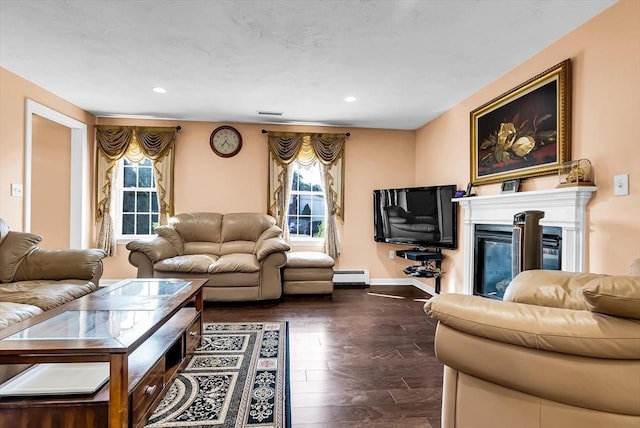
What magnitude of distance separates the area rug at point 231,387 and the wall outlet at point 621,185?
242 centimetres

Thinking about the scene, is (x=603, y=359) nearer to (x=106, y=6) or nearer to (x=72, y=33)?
(x=106, y=6)

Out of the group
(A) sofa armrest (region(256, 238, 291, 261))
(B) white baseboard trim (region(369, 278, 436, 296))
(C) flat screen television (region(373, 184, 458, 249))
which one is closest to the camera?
(A) sofa armrest (region(256, 238, 291, 261))

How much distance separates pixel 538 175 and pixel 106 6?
138 inches

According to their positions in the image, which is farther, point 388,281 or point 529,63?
point 388,281

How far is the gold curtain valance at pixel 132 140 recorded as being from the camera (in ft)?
15.3

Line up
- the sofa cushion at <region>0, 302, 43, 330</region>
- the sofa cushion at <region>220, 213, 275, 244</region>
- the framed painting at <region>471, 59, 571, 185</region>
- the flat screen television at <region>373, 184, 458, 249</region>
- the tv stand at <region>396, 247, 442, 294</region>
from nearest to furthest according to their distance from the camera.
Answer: the sofa cushion at <region>0, 302, 43, 330</region>
the framed painting at <region>471, 59, 571, 185</region>
the flat screen television at <region>373, 184, 458, 249</region>
the tv stand at <region>396, 247, 442, 294</region>
the sofa cushion at <region>220, 213, 275, 244</region>

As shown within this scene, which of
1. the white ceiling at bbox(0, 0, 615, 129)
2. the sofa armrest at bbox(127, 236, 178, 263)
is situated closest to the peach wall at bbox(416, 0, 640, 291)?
the white ceiling at bbox(0, 0, 615, 129)

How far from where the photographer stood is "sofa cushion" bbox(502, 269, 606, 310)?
3.88ft

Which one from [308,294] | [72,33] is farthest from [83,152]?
[308,294]

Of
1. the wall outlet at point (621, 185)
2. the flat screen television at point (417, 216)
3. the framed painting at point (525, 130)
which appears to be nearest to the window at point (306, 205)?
the flat screen television at point (417, 216)

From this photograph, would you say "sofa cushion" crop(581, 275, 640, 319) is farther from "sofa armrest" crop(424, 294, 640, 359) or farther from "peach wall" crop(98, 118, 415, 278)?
"peach wall" crop(98, 118, 415, 278)

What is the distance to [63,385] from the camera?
1481 millimetres

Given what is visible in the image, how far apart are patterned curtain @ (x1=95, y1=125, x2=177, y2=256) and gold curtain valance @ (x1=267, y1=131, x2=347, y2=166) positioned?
1.52 m

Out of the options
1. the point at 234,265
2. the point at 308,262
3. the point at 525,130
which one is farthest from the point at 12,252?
the point at 525,130
